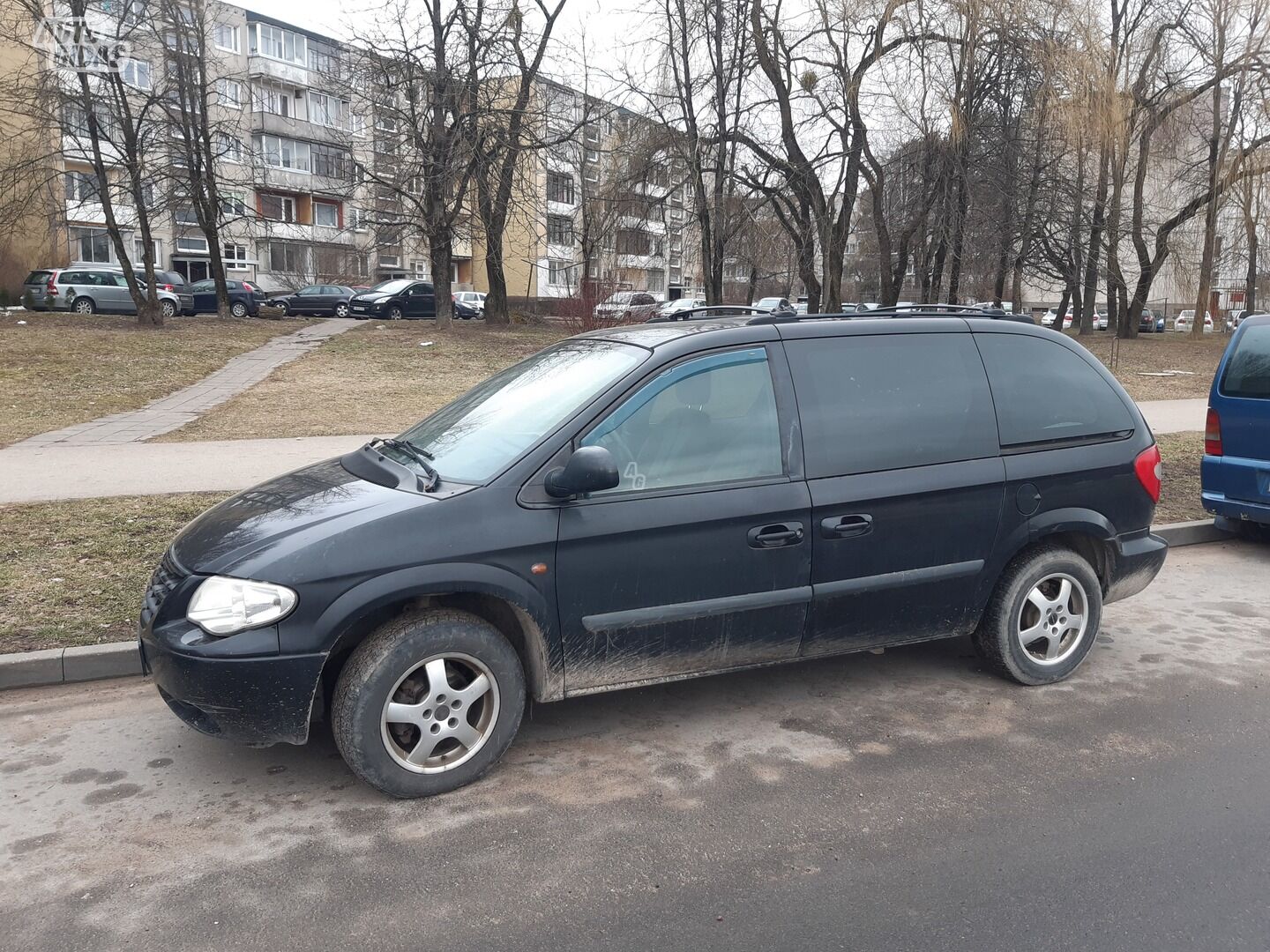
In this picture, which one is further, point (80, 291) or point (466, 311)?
point (466, 311)

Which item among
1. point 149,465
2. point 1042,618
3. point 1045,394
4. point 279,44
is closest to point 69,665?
point 1042,618

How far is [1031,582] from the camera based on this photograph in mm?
4918

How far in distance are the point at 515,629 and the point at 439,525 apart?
22.8 inches

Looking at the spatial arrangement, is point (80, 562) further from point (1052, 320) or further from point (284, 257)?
point (284, 257)

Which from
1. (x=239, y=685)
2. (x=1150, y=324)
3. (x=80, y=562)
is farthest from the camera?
(x=1150, y=324)

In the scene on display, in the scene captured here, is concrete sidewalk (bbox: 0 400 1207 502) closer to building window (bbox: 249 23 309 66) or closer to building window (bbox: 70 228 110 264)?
building window (bbox: 70 228 110 264)

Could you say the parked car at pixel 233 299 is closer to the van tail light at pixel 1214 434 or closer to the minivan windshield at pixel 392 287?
the minivan windshield at pixel 392 287

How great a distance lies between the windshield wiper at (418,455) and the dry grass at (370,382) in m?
7.84

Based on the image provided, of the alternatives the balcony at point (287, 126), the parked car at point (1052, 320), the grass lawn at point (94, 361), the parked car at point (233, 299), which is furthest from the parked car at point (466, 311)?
the parked car at point (1052, 320)

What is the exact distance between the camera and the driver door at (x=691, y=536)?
13.2 ft

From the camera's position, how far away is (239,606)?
365 centimetres

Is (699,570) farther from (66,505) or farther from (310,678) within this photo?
(66,505)

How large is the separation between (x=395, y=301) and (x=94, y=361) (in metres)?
19.3

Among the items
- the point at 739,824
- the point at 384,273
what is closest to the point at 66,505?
the point at 739,824
